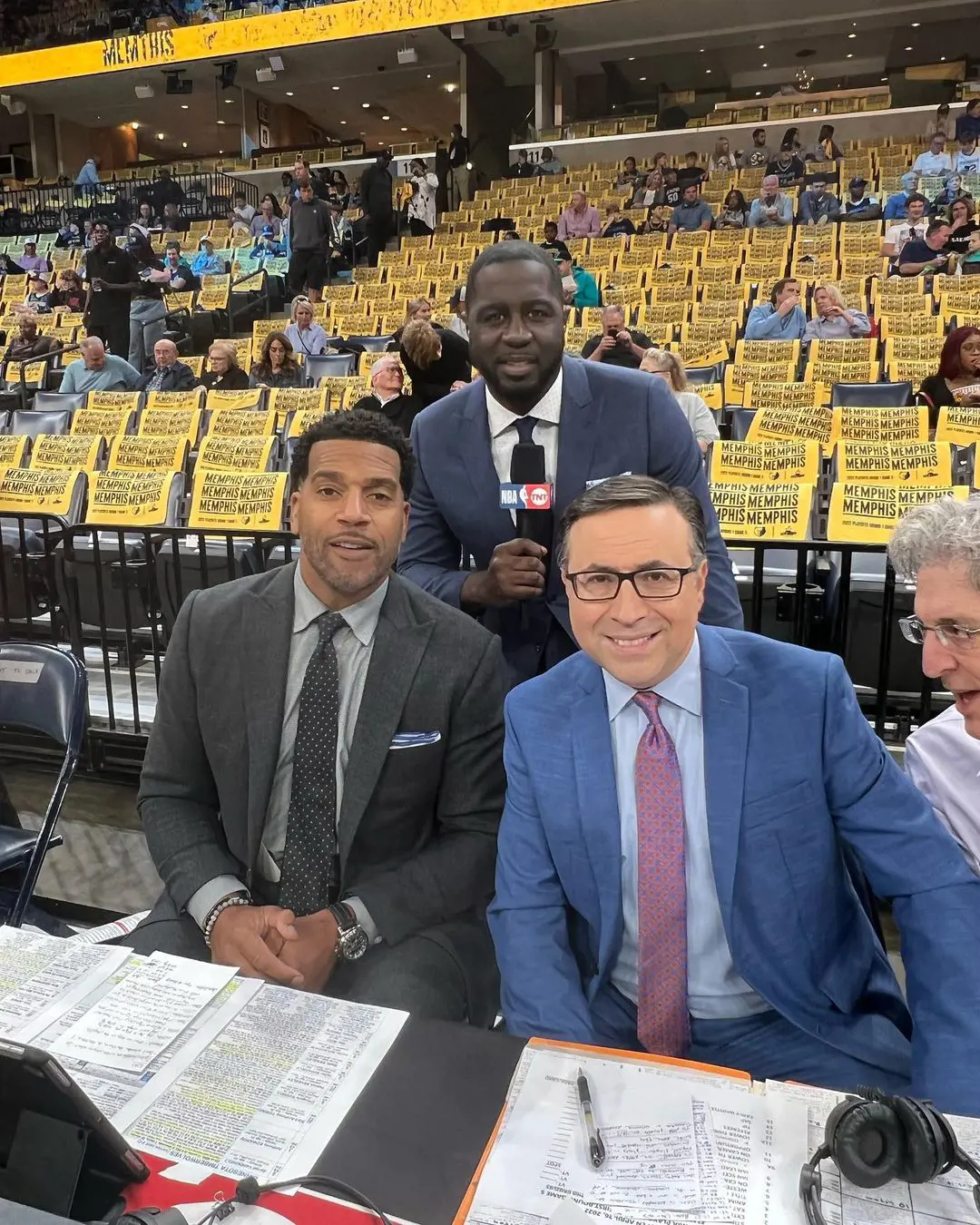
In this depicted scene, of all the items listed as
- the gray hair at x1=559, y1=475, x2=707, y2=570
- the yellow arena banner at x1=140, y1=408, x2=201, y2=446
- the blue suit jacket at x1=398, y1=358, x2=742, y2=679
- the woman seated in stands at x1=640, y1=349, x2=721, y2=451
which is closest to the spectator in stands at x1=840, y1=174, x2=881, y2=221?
the woman seated in stands at x1=640, y1=349, x2=721, y2=451

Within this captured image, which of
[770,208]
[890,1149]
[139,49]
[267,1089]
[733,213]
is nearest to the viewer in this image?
[890,1149]

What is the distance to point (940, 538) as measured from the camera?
1222mm

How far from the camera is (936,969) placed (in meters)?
1.14

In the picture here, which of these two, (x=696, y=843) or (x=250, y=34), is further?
(x=250, y=34)

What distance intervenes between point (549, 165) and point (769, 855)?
1590cm

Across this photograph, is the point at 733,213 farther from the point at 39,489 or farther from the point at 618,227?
the point at 39,489

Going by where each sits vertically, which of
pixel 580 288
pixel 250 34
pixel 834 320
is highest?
pixel 250 34

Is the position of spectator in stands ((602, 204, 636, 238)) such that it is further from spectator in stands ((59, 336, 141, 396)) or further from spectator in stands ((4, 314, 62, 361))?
spectator in stands ((4, 314, 62, 361))

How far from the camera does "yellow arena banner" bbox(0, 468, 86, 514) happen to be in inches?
176

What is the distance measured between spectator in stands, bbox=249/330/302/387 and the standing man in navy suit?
5642 millimetres

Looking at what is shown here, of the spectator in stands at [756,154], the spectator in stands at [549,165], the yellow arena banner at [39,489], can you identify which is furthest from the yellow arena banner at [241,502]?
the spectator in stands at [549,165]

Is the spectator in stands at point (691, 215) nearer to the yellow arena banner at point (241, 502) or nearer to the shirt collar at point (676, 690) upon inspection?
the yellow arena banner at point (241, 502)

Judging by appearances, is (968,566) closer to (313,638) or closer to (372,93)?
(313,638)

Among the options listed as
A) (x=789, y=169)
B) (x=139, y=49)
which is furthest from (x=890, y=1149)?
(x=139, y=49)
